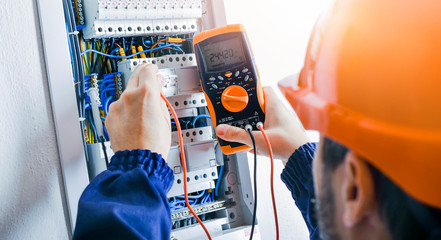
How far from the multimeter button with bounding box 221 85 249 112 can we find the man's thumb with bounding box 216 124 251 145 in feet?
0.20

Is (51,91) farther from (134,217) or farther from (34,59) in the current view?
(134,217)

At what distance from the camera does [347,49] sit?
1.74ft

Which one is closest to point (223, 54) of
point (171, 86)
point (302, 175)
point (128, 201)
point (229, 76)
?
point (229, 76)

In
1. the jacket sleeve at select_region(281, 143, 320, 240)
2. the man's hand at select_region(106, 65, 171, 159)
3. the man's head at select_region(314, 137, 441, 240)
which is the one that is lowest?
the jacket sleeve at select_region(281, 143, 320, 240)

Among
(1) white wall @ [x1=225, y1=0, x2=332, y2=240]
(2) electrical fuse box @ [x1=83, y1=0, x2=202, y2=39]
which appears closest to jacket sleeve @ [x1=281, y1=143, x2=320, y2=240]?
(1) white wall @ [x1=225, y1=0, x2=332, y2=240]

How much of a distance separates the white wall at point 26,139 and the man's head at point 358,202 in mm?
632

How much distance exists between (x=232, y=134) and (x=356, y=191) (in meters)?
0.59

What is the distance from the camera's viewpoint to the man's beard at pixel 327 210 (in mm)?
585

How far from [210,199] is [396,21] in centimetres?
92

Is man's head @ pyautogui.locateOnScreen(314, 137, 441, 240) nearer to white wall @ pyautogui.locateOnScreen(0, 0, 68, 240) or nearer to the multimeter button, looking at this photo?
the multimeter button

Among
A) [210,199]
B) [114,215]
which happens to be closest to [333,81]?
[114,215]

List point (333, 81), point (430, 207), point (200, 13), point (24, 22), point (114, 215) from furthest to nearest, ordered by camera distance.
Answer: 1. point (200, 13)
2. point (24, 22)
3. point (114, 215)
4. point (333, 81)
5. point (430, 207)

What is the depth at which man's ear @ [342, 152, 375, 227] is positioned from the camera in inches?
19.5

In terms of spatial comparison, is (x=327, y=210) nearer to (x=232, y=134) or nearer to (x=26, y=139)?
(x=232, y=134)
